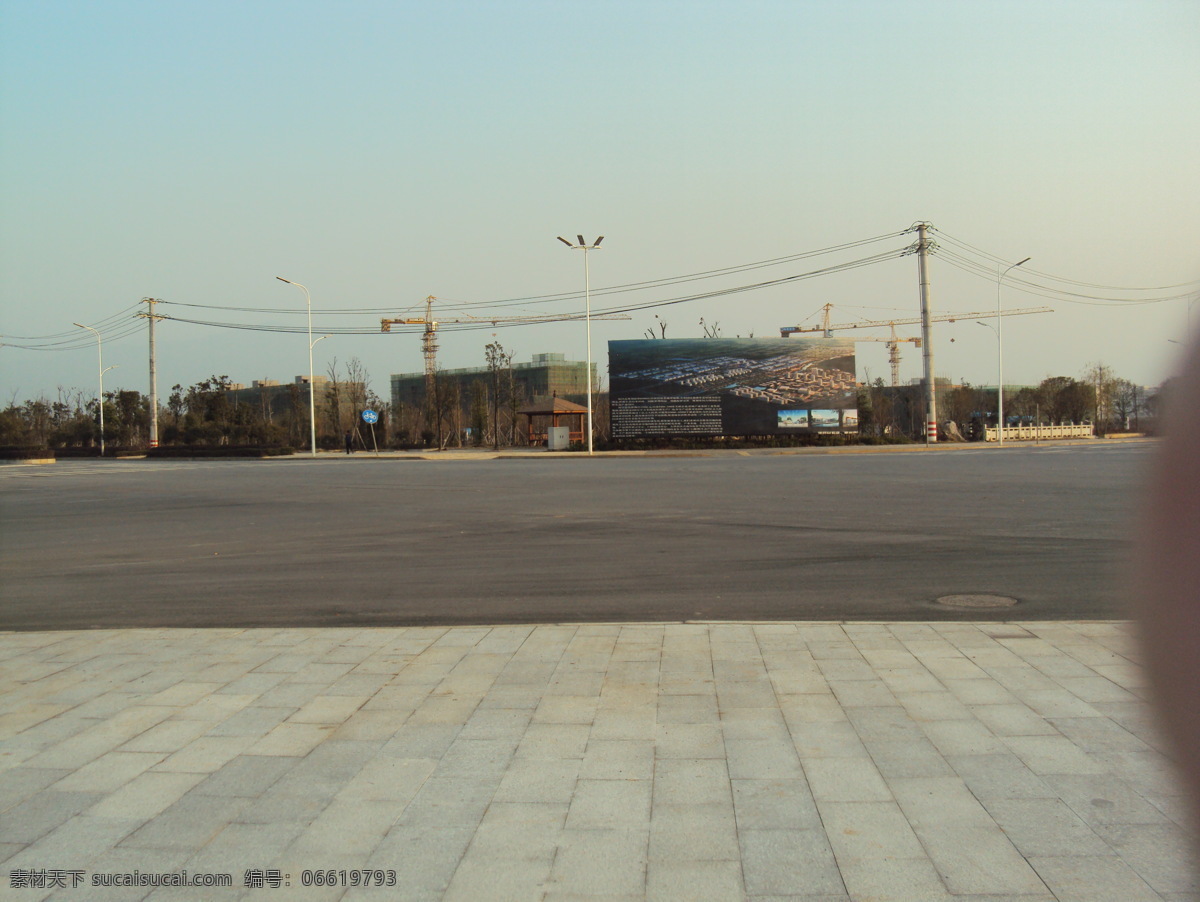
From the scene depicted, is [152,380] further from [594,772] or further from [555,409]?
[594,772]

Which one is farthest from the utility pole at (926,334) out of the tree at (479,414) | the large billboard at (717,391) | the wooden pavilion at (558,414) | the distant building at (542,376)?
the distant building at (542,376)

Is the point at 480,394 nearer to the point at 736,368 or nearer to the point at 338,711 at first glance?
the point at 736,368

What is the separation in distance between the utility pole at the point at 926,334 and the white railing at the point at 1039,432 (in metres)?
10.0

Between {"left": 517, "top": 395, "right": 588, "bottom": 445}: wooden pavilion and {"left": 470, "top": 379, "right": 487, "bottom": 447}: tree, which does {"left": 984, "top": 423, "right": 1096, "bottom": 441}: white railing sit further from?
{"left": 470, "top": 379, "right": 487, "bottom": 447}: tree

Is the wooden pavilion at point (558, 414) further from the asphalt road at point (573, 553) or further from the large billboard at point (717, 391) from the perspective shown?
the asphalt road at point (573, 553)

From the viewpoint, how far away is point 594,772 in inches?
173

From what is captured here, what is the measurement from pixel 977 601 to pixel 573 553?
4.96 m

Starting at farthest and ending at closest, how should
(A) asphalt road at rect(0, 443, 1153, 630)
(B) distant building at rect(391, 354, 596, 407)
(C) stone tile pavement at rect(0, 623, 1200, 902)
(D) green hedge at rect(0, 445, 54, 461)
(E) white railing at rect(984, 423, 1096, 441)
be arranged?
(B) distant building at rect(391, 354, 596, 407)
(E) white railing at rect(984, 423, 1096, 441)
(D) green hedge at rect(0, 445, 54, 461)
(A) asphalt road at rect(0, 443, 1153, 630)
(C) stone tile pavement at rect(0, 623, 1200, 902)

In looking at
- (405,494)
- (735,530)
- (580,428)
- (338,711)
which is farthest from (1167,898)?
(580,428)

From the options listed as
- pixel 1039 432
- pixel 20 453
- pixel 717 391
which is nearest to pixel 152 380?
pixel 20 453

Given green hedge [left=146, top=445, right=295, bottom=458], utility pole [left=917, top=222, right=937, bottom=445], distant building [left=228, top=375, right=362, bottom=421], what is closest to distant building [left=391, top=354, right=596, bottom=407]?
distant building [left=228, top=375, right=362, bottom=421]

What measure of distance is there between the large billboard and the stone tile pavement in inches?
1766

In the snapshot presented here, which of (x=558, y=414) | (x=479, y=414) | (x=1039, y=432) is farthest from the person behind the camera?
(x=479, y=414)

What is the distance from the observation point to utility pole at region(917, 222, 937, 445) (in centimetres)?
4625
